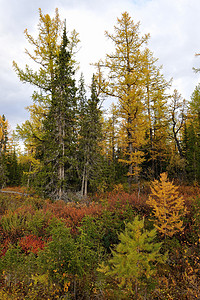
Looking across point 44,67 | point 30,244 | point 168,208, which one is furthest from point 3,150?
point 168,208

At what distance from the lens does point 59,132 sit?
1284cm

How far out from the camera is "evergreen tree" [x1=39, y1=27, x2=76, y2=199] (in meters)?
12.3

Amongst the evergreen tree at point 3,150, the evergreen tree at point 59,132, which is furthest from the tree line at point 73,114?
the evergreen tree at point 3,150

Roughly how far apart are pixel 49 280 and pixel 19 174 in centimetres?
3053

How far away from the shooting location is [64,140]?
531 inches

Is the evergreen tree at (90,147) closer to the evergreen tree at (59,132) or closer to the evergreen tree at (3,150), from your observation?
the evergreen tree at (59,132)

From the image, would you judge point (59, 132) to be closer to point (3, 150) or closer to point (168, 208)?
point (168, 208)

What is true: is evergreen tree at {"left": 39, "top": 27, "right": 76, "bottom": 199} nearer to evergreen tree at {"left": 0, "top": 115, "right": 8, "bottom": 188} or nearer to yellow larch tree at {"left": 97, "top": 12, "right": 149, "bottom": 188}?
yellow larch tree at {"left": 97, "top": 12, "right": 149, "bottom": 188}

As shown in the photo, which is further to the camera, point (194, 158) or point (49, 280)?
point (194, 158)

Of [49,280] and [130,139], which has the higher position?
[130,139]

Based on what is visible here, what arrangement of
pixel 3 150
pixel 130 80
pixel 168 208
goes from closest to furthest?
pixel 168 208 < pixel 130 80 < pixel 3 150

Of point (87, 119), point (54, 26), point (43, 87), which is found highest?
point (54, 26)

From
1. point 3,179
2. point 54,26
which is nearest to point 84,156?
point 54,26

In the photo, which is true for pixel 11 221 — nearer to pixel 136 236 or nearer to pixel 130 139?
pixel 136 236
